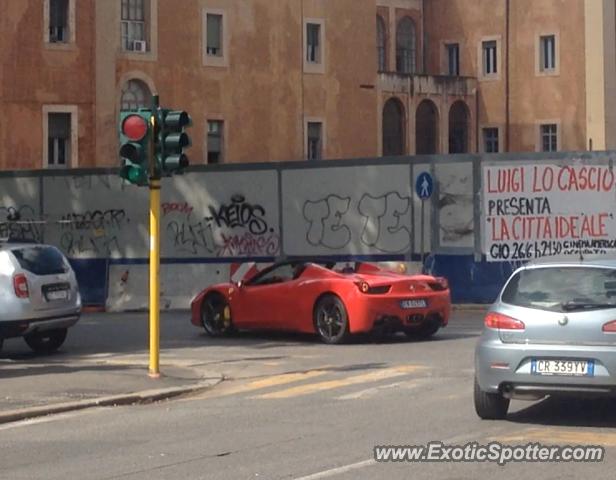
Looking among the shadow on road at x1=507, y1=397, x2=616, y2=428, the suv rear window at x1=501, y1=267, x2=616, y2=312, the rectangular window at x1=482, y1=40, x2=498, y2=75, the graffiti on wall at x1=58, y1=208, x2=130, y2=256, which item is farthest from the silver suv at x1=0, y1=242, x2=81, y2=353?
the rectangular window at x1=482, y1=40, x2=498, y2=75

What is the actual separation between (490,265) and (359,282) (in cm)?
900

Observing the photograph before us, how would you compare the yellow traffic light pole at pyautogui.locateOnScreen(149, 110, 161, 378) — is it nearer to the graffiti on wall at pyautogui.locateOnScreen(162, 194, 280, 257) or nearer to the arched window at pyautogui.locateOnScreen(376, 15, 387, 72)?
the graffiti on wall at pyautogui.locateOnScreen(162, 194, 280, 257)

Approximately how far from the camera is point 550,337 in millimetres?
12805

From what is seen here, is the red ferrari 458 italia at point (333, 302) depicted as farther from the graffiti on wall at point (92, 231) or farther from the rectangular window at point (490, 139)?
the rectangular window at point (490, 139)

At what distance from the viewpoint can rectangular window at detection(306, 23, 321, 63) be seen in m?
51.0

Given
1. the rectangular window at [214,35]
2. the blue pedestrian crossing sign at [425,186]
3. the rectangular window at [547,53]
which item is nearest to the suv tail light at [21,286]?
the blue pedestrian crossing sign at [425,186]

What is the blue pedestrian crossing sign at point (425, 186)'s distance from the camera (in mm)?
30781

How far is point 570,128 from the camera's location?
6222cm

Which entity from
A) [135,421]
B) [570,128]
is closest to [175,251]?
[135,421]

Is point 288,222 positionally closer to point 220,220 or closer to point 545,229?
point 220,220

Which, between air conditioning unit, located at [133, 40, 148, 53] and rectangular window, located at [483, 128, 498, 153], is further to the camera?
rectangular window, located at [483, 128, 498, 153]

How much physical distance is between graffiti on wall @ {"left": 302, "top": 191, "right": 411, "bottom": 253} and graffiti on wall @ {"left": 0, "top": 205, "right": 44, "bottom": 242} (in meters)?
7.15

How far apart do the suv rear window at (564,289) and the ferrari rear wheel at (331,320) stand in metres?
8.57

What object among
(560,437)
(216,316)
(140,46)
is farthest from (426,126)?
(560,437)
